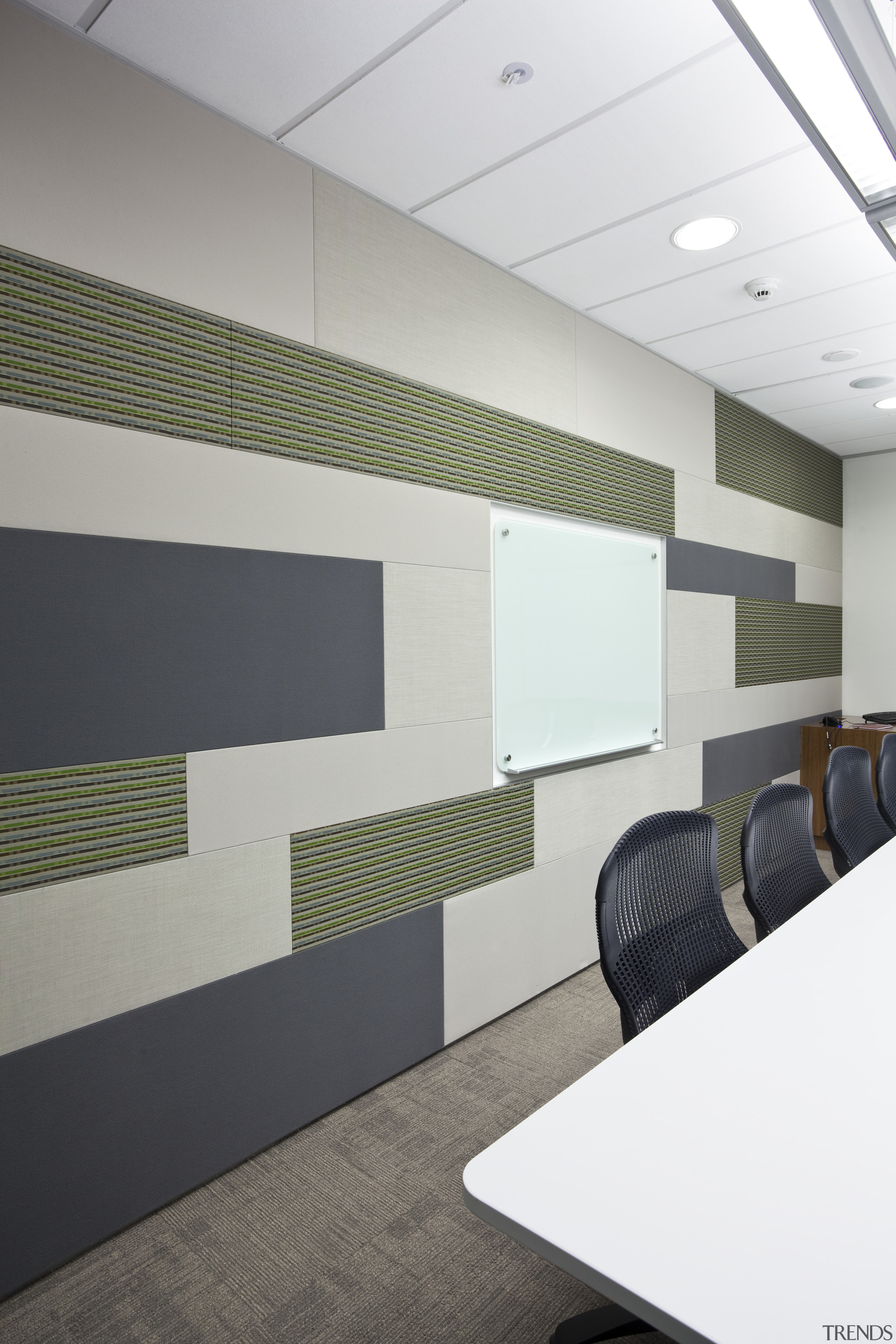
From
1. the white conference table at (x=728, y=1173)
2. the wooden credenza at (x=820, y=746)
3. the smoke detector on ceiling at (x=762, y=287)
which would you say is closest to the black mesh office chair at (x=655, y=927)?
the white conference table at (x=728, y=1173)

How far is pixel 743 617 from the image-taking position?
208 inches

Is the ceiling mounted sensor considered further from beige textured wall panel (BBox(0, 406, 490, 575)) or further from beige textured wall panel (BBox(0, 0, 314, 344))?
beige textured wall panel (BBox(0, 406, 490, 575))

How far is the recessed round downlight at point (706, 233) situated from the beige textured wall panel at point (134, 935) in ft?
8.92

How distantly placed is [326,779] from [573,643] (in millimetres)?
1560

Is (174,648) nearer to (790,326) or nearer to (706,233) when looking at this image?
(706,233)

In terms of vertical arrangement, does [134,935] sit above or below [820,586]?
below

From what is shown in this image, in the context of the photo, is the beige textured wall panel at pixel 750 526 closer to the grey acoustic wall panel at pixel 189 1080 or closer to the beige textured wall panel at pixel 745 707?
the beige textured wall panel at pixel 745 707

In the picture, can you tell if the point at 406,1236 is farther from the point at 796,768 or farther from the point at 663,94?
the point at 796,768

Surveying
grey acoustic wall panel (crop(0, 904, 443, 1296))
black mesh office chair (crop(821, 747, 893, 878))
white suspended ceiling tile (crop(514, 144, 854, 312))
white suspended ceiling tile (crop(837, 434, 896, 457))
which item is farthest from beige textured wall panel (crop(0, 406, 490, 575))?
white suspended ceiling tile (crop(837, 434, 896, 457))

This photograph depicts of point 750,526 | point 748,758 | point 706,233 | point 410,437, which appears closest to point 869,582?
point 750,526

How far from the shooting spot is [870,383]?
4.95m

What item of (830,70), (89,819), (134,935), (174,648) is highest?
(830,70)

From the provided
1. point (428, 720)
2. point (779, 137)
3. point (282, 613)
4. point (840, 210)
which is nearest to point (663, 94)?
point (779, 137)

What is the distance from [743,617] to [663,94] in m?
3.52
